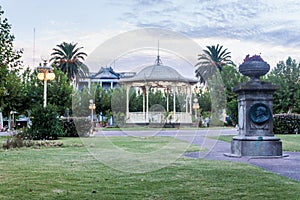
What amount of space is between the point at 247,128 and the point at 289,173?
3.88m

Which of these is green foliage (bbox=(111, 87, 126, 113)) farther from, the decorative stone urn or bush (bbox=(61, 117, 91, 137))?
the decorative stone urn

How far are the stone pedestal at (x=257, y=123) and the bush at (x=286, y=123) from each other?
1591 cm

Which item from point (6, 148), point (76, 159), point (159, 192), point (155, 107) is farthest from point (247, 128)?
point (155, 107)

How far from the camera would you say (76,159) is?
11.1 meters

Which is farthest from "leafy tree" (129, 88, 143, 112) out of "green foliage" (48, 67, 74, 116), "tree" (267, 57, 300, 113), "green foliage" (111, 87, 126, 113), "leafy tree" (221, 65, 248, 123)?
"tree" (267, 57, 300, 113)

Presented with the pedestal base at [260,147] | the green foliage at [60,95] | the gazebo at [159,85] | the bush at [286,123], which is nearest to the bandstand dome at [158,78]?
the gazebo at [159,85]

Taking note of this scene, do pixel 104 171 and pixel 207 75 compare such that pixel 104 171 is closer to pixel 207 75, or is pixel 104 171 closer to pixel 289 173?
pixel 289 173

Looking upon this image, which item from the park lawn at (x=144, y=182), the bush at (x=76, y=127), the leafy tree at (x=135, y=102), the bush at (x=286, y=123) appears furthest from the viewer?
the leafy tree at (x=135, y=102)

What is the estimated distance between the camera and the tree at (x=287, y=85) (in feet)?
151

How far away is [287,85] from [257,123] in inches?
1451

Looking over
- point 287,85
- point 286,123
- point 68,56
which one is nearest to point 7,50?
point 286,123

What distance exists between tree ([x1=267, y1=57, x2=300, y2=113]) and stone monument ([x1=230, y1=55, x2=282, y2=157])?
112ft

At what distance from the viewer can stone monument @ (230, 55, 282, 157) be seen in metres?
12.1

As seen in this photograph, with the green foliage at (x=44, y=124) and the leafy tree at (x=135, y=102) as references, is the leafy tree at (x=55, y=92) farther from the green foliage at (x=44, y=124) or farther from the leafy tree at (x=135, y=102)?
the green foliage at (x=44, y=124)
